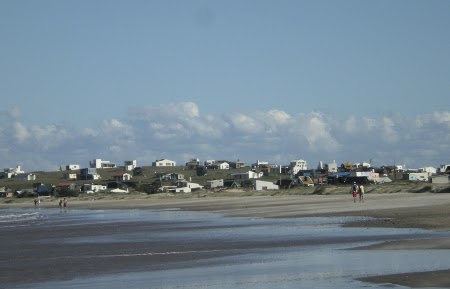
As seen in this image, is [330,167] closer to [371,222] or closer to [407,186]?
[407,186]

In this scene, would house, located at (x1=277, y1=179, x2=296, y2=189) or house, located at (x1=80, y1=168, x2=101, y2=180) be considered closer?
house, located at (x1=277, y1=179, x2=296, y2=189)

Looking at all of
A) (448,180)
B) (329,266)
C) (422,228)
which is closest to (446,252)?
(329,266)

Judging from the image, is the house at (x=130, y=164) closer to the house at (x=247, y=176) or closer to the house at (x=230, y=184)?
the house at (x=247, y=176)

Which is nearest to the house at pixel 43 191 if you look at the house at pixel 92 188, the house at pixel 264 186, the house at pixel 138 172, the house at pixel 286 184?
the house at pixel 92 188

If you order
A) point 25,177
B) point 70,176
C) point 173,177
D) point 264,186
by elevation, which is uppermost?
point 25,177

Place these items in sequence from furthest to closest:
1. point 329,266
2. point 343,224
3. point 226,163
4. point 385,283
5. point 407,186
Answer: point 226,163, point 407,186, point 343,224, point 329,266, point 385,283

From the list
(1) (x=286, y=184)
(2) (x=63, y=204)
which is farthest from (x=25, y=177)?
(2) (x=63, y=204)

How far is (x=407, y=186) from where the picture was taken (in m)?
61.0

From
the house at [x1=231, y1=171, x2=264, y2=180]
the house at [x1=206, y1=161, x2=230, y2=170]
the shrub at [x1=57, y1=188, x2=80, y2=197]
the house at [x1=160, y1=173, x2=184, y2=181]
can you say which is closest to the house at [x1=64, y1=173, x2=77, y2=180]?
the house at [x1=160, y1=173, x2=184, y2=181]

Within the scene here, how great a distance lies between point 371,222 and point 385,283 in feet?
49.3

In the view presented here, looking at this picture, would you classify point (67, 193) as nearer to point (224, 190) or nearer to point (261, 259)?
point (224, 190)

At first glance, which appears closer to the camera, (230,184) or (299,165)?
(230,184)

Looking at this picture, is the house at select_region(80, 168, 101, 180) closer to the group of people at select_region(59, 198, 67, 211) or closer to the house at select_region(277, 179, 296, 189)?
the house at select_region(277, 179, 296, 189)

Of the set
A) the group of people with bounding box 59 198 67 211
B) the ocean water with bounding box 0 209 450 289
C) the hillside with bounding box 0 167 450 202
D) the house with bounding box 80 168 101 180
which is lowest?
the ocean water with bounding box 0 209 450 289
